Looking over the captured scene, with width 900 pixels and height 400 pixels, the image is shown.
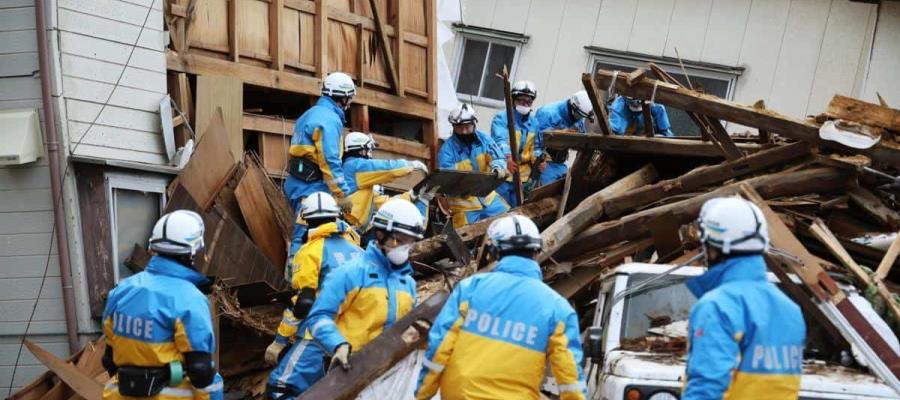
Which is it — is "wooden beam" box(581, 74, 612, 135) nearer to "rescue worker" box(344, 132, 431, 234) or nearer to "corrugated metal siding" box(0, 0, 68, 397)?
"rescue worker" box(344, 132, 431, 234)

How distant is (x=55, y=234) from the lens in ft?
35.5

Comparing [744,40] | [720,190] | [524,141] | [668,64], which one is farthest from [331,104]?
[744,40]

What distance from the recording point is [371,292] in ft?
26.7

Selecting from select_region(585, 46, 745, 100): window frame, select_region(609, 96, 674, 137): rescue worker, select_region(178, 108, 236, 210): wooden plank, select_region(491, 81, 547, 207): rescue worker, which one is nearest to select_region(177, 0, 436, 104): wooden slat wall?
select_region(178, 108, 236, 210): wooden plank

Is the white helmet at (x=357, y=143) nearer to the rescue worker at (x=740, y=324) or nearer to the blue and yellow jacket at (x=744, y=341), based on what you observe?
the rescue worker at (x=740, y=324)

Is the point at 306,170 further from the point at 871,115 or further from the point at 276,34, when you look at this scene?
the point at 871,115

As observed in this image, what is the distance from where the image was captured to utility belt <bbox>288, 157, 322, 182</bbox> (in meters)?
11.9

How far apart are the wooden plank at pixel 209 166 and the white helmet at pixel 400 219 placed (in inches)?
151

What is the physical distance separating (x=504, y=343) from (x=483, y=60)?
12.2 m

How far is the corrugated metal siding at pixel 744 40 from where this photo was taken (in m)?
17.5

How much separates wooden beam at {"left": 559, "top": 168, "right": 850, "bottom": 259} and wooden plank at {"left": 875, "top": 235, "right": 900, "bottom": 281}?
1194 millimetres

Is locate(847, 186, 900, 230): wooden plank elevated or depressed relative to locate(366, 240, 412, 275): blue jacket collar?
elevated

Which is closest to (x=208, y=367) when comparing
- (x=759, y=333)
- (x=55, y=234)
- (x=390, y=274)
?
(x=390, y=274)

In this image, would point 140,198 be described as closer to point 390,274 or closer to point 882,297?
point 390,274
